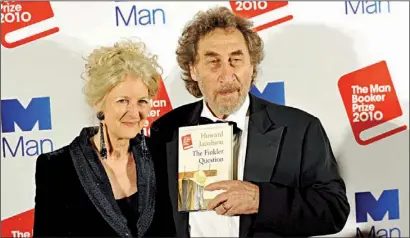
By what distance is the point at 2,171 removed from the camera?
188 centimetres

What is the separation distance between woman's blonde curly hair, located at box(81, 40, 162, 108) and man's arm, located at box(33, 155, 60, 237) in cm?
25

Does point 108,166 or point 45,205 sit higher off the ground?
point 108,166

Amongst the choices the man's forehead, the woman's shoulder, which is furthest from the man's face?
the woman's shoulder

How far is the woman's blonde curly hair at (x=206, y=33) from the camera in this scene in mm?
1852

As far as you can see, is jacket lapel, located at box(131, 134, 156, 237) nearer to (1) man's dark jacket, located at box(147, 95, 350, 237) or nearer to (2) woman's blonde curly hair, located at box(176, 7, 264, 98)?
(1) man's dark jacket, located at box(147, 95, 350, 237)

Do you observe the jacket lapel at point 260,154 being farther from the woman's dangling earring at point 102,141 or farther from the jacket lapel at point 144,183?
the woman's dangling earring at point 102,141

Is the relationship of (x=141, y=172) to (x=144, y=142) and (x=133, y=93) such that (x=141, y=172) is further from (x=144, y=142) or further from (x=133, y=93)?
(x=133, y=93)

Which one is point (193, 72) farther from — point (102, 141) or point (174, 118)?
point (102, 141)

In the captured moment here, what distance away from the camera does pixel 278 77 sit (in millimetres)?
1917

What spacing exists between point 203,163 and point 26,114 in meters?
0.57

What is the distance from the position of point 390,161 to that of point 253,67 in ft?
1.81

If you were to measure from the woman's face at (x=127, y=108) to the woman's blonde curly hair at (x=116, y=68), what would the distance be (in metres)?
0.02

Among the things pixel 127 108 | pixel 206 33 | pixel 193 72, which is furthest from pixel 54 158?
pixel 206 33

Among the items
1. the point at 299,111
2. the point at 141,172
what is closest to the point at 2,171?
the point at 141,172
